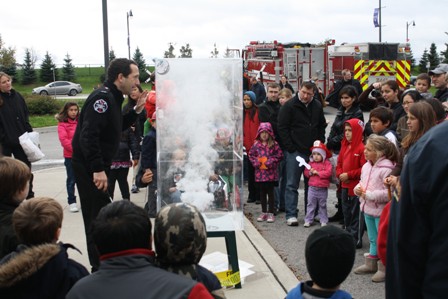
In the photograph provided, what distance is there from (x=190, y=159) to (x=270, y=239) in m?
2.34

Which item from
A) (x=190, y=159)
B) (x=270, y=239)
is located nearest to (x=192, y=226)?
(x=190, y=159)

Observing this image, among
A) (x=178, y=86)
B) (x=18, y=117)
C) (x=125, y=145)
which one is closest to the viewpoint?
(x=178, y=86)

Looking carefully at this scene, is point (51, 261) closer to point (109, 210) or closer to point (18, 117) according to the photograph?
point (109, 210)

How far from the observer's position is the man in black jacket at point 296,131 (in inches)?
292

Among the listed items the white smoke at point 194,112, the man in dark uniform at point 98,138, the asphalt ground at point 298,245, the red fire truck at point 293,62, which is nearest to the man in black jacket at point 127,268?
the man in dark uniform at point 98,138

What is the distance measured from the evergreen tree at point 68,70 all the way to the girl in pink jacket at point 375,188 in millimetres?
60744

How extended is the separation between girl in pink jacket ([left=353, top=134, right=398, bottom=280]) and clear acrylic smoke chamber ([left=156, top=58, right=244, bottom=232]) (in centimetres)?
146

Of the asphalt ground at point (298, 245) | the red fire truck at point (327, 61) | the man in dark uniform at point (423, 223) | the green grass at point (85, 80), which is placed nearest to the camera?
the man in dark uniform at point (423, 223)

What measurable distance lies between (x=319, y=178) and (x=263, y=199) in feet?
3.07

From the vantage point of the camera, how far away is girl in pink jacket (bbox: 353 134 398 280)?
553 cm

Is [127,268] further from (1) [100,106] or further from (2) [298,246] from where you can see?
(2) [298,246]

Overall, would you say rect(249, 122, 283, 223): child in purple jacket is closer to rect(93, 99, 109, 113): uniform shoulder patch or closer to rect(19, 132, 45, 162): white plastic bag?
rect(19, 132, 45, 162): white plastic bag

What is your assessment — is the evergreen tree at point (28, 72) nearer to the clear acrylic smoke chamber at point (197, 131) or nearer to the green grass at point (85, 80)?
the green grass at point (85, 80)

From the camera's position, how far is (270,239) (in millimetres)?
6844
